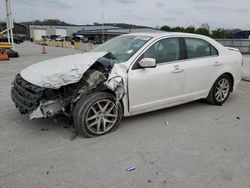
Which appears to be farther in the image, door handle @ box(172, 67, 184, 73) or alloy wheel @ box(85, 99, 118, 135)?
door handle @ box(172, 67, 184, 73)

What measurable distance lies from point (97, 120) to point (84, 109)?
316 mm

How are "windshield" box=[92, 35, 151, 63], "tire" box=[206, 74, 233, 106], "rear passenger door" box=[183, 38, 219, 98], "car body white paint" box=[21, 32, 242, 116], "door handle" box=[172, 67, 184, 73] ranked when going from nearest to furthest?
1. "car body white paint" box=[21, 32, 242, 116]
2. "windshield" box=[92, 35, 151, 63]
3. "door handle" box=[172, 67, 184, 73]
4. "rear passenger door" box=[183, 38, 219, 98]
5. "tire" box=[206, 74, 233, 106]

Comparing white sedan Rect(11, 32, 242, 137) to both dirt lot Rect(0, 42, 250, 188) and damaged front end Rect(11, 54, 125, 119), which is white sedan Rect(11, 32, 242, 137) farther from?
dirt lot Rect(0, 42, 250, 188)

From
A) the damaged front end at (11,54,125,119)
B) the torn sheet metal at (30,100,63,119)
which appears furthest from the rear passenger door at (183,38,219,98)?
the torn sheet metal at (30,100,63,119)

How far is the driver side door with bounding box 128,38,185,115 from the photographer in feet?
11.7

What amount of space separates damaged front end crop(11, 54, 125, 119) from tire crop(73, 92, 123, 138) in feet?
0.40

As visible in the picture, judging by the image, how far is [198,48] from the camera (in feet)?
14.5

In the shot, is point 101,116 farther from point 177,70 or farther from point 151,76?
point 177,70

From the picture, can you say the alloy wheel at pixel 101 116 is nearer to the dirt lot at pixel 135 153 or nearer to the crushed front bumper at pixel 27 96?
the dirt lot at pixel 135 153

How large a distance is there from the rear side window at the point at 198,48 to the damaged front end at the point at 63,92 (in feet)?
5.52

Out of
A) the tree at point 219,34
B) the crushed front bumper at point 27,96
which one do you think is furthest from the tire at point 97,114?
the tree at point 219,34

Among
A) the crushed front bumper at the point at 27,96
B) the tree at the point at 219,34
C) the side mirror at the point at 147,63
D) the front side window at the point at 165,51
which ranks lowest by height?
the crushed front bumper at the point at 27,96

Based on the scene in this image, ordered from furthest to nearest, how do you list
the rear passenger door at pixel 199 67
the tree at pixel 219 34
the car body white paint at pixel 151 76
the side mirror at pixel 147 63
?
1. the tree at pixel 219 34
2. the rear passenger door at pixel 199 67
3. the side mirror at pixel 147 63
4. the car body white paint at pixel 151 76

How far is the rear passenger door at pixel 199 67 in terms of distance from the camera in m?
4.18
